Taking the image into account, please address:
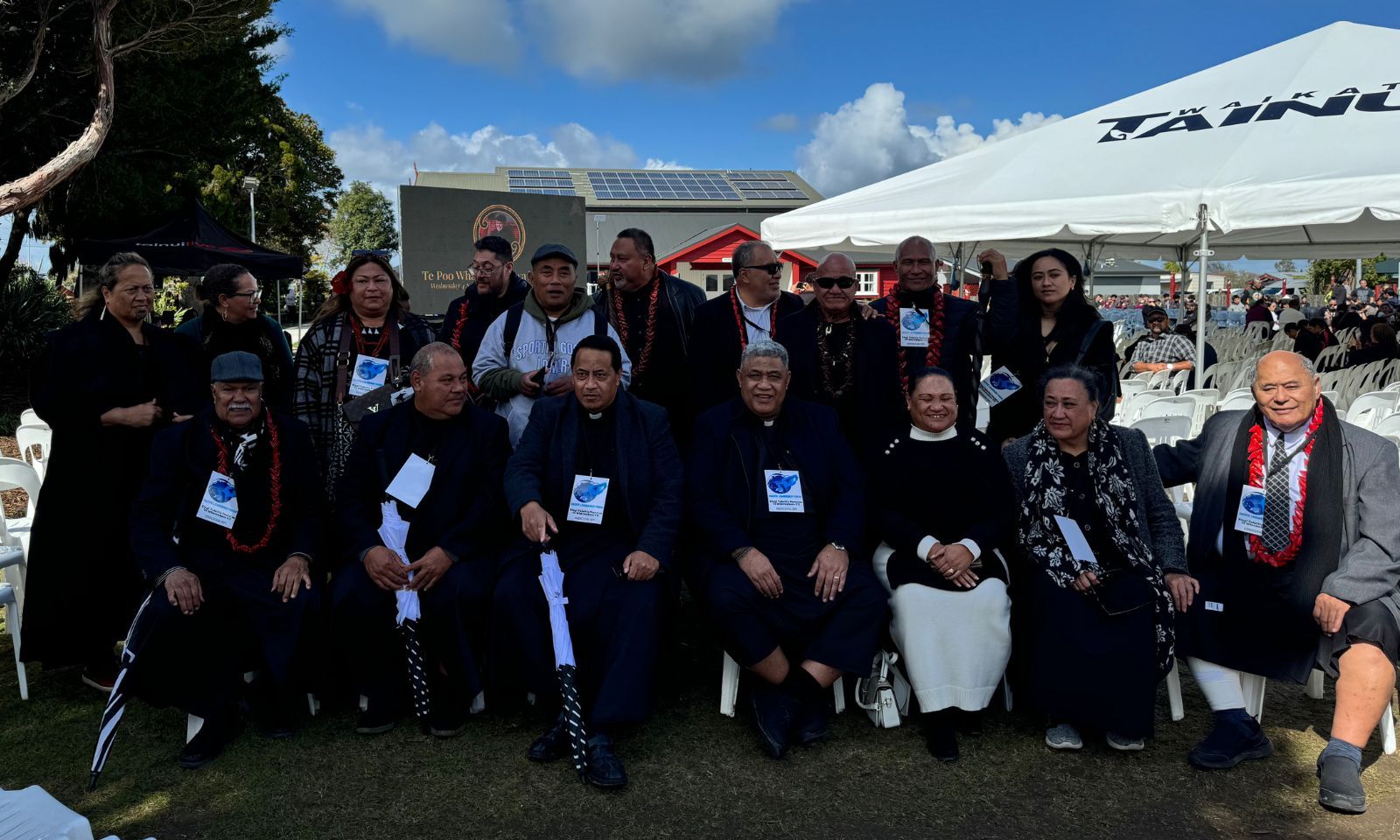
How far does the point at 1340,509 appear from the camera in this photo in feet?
11.0

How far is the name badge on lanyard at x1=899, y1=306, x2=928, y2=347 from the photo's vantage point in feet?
14.7

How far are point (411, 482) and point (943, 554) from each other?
2176 millimetres

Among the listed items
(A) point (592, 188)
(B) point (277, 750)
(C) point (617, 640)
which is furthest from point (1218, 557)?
(A) point (592, 188)

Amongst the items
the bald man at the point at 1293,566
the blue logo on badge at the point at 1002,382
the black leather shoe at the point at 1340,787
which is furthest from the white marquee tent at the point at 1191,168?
the black leather shoe at the point at 1340,787

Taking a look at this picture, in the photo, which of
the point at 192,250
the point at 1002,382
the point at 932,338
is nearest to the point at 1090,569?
the point at 1002,382

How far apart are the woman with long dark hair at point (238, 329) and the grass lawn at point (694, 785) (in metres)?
1.57

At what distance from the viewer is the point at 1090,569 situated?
354 centimetres

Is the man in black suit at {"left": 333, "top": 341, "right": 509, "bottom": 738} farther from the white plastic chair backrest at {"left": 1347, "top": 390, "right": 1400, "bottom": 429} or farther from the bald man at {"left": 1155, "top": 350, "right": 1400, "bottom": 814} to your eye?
the white plastic chair backrest at {"left": 1347, "top": 390, "right": 1400, "bottom": 429}

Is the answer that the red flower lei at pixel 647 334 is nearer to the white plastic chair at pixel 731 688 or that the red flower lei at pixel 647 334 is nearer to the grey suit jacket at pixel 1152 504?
the white plastic chair at pixel 731 688

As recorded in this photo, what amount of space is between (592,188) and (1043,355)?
126 ft

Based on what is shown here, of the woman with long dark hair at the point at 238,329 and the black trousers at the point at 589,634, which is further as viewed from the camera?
the woman with long dark hair at the point at 238,329

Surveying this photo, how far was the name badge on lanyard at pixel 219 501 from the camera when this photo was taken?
3.65 m

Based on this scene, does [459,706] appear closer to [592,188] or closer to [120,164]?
[120,164]

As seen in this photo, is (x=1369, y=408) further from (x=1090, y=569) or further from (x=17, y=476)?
(x=17, y=476)
